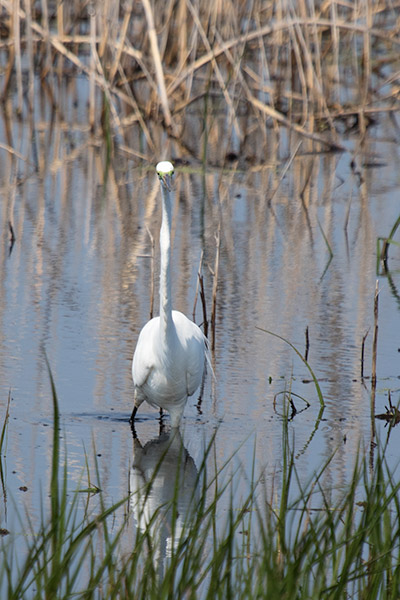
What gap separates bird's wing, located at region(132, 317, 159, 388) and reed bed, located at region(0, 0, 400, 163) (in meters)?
4.69

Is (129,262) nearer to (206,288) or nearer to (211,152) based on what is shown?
(206,288)

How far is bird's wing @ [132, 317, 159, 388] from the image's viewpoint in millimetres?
4605

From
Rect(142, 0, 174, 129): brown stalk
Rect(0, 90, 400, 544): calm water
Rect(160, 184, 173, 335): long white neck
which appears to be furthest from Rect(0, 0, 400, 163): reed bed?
Rect(160, 184, 173, 335): long white neck

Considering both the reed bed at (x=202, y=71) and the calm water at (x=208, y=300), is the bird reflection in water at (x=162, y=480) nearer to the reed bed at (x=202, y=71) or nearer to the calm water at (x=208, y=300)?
the calm water at (x=208, y=300)

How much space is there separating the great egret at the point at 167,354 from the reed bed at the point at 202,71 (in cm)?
471

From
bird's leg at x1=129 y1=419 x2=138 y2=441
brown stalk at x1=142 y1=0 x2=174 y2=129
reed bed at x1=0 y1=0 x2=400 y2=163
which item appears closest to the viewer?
bird's leg at x1=129 y1=419 x2=138 y2=441

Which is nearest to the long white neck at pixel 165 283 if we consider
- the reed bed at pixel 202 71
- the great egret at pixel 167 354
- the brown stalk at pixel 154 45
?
the great egret at pixel 167 354

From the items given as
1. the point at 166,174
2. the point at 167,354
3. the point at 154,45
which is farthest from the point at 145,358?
the point at 154,45

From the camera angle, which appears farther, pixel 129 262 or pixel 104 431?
pixel 129 262

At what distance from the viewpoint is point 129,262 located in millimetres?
7391

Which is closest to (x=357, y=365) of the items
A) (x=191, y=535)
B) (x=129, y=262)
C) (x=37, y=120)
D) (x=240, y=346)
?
(x=240, y=346)

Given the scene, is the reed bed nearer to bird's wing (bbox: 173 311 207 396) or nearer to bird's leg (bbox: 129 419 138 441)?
bird's wing (bbox: 173 311 207 396)

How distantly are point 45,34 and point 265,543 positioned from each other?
368 inches

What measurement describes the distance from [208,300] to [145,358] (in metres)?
2.02
